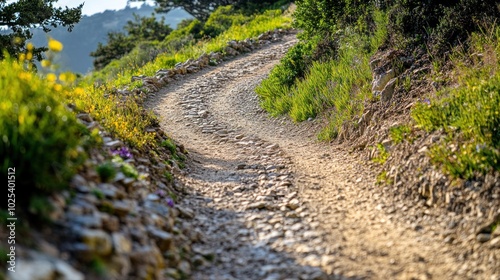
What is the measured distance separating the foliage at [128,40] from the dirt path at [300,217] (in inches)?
1068

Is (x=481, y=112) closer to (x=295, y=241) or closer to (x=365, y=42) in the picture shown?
(x=295, y=241)

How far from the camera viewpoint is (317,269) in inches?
181

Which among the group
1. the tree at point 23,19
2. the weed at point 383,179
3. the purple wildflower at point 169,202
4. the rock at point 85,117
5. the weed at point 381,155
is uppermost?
the tree at point 23,19

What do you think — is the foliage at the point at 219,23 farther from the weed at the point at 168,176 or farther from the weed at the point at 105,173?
the weed at the point at 105,173

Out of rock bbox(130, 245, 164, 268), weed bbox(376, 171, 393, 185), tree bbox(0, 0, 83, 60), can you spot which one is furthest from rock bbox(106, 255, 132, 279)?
tree bbox(0, 0, 83, 60)

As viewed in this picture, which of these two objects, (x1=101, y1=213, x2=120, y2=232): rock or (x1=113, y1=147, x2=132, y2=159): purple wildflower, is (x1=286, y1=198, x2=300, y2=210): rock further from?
(x1=101, y1=213, x2=120, y2=232): rock

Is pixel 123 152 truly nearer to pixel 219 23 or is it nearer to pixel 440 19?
pixel 440 19

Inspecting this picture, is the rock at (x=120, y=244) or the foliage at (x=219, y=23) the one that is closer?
the rock at (x=120, y=244)

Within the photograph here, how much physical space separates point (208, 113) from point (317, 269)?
8.84 meters

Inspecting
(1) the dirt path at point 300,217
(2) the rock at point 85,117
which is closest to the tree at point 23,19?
(1) the dirt path at point 300,217

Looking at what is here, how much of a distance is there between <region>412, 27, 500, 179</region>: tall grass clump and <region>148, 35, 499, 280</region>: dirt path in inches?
31.0

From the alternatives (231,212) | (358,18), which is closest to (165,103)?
(358,18)

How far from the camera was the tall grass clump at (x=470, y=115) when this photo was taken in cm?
571

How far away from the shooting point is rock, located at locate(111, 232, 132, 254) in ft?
12.3
